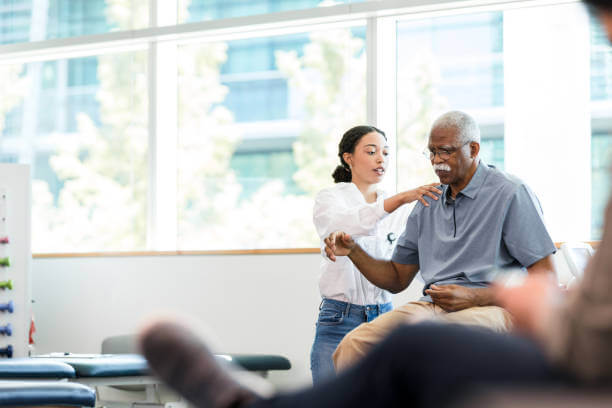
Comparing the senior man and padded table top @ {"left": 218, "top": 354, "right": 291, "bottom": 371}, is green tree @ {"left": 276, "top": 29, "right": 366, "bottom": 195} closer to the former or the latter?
padded table top @ {"left": 218, "top": 354, "right": 291, "bottom": 371}

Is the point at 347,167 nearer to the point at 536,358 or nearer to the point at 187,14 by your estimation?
the point at 187,14

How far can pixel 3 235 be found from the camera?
4.76 m

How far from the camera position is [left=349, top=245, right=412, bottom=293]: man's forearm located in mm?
2828

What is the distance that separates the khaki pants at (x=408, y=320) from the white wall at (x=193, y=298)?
161cm

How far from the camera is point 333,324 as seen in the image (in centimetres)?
324

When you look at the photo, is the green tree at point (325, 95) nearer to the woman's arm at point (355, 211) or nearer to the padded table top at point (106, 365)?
the woman's arm at point (355, 211)

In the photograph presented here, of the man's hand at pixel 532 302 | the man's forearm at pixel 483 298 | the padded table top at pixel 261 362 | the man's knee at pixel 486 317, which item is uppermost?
the man's hand at pixel 532 302


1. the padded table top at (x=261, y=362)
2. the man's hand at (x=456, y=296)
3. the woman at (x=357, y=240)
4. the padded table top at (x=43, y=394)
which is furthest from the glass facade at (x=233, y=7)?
the padded table top at (x=43, y=394)

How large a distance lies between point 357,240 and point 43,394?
1.36 m

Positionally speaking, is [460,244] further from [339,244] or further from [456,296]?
[339,244]

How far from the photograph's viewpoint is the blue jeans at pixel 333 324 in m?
3.22

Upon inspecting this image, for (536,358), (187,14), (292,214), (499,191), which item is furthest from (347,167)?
(536,358)

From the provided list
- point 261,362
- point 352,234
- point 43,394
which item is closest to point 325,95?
point 261,362

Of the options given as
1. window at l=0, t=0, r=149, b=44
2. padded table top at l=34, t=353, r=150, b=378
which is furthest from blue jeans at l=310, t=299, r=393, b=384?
window at l=0, t=0, r=149, b=44
